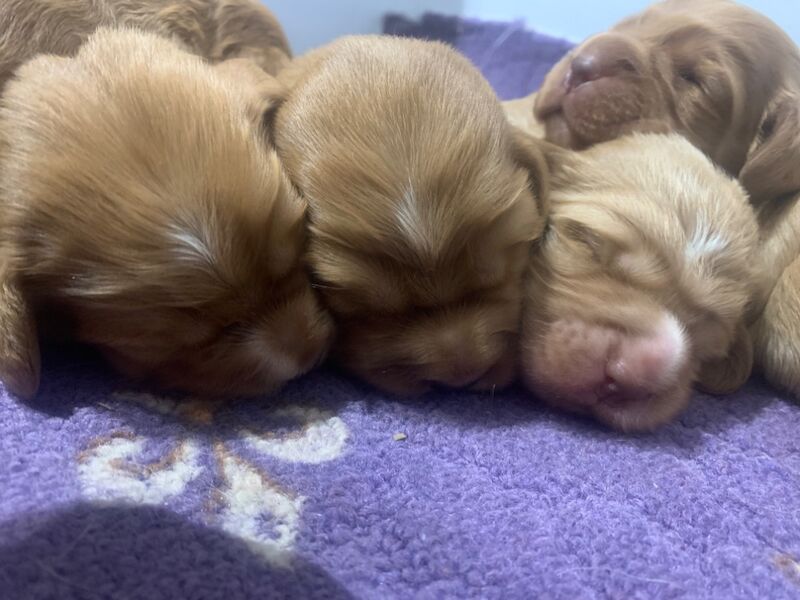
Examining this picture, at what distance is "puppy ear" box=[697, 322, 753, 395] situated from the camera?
77.2 inches

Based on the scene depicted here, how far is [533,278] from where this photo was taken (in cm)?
183

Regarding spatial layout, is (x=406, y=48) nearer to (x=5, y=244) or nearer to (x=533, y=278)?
(x=533, y=278)

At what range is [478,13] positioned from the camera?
14.8 ft

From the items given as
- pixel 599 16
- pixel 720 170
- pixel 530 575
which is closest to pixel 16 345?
Answer: pixel 530 575

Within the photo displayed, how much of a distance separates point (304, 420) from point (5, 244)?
25.3 inches

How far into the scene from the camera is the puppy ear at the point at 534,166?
6.00 feet

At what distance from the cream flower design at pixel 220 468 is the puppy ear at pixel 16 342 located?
177 mm

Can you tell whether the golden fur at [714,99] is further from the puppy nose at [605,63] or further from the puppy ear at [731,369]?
the puppy ear at [731,369]

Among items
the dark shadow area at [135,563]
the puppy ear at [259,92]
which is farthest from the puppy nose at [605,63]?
the dark shadow area at [135,563]

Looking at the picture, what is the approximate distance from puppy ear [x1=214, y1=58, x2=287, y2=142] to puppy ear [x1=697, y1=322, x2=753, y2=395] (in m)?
1.17

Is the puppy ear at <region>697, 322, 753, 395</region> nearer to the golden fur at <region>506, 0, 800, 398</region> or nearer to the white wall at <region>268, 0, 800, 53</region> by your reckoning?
the golden fur at <region>506, 0, 800, 398</region>

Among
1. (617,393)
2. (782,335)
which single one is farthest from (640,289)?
(782,335)

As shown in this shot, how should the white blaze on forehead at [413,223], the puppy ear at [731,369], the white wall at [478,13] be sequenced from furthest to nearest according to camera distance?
the white wall at [478,13]
the puppy ear at [731,369]
the white blaze on forehead at [413,223]

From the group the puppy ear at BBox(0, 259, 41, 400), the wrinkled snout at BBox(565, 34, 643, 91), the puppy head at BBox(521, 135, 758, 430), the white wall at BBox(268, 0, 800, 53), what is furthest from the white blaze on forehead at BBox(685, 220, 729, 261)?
the white wall at BBox(268, 0, 800, 53)
